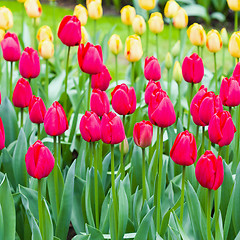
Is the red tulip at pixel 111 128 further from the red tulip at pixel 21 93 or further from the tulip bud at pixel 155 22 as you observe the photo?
the tulip bud at pixel 155 22

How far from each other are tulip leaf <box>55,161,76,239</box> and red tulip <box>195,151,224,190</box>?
54 cm

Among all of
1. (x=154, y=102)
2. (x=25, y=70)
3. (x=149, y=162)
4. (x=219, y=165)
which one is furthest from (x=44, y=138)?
(x=219, y=165)

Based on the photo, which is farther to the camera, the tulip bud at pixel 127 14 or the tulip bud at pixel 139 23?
the tulip bud at pixel 127 14

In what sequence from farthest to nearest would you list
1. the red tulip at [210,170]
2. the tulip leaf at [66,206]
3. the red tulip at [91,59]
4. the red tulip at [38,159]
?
the red tulip at [91,59] → the tulip leaf at [66,206] → the red tulip at [38,159] → the red tulip at [210,170]

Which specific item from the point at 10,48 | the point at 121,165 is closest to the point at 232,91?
the point at 121,165

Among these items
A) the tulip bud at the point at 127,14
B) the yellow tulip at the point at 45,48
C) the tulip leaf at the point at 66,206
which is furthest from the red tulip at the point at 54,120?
the tulip bud at the point at 127,14

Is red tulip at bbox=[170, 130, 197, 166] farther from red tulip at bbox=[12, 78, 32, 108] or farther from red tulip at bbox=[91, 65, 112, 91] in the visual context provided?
red tulip at bbox=[12, 78, 32, 108]

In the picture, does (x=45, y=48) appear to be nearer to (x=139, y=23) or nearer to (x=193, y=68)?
(x=139, y=23)

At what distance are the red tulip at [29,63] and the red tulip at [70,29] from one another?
15cm

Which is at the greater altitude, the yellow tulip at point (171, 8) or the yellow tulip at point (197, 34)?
the yellow tulip at point (171, 8)

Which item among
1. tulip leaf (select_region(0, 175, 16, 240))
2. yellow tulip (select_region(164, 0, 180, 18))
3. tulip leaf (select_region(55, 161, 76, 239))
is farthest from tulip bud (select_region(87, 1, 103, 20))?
tulip leaf (select_region(0, 175, 16, 240))

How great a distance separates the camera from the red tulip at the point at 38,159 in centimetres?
169

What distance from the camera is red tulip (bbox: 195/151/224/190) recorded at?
1590mm

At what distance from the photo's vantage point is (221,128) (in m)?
1.76
